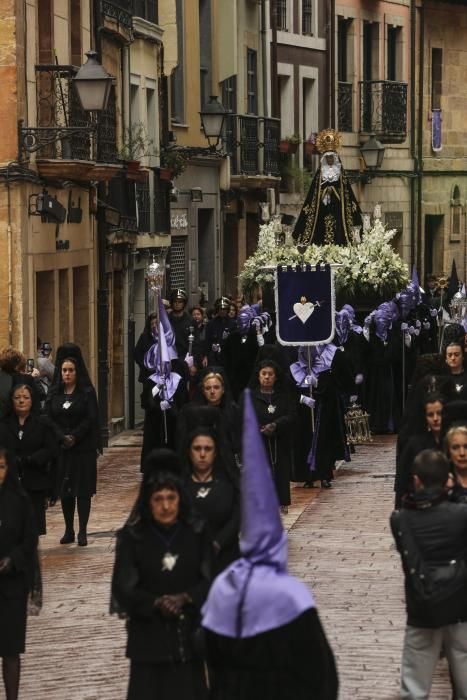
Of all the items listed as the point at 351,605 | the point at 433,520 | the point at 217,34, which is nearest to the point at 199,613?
the point at 433,520

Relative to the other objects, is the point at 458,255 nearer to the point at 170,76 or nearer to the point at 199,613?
the point at 170,76

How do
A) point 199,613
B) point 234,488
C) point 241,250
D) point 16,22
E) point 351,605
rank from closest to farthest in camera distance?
point 199,613
point 234,488
point 351,605
point 16,22
point 241,250

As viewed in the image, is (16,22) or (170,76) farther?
(170,76)

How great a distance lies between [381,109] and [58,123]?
927 inches

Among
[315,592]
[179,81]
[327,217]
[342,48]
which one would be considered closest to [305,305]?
[327,217]

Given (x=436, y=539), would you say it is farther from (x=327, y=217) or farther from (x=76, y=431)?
(x=327, y=217)

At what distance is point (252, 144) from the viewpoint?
3853 centimetres

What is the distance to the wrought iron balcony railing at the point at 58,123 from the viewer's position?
74.0 feet

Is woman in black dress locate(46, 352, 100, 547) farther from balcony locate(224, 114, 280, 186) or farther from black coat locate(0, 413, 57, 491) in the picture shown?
balcony locate(224, 114, 280, 186)

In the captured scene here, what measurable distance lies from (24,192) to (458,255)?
2920cm

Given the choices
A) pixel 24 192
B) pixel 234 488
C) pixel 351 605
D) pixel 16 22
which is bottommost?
pixel 351 605

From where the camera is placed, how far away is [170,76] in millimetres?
34219

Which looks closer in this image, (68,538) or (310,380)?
(68,538)

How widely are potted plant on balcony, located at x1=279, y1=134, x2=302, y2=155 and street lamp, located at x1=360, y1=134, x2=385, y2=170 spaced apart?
162cm
